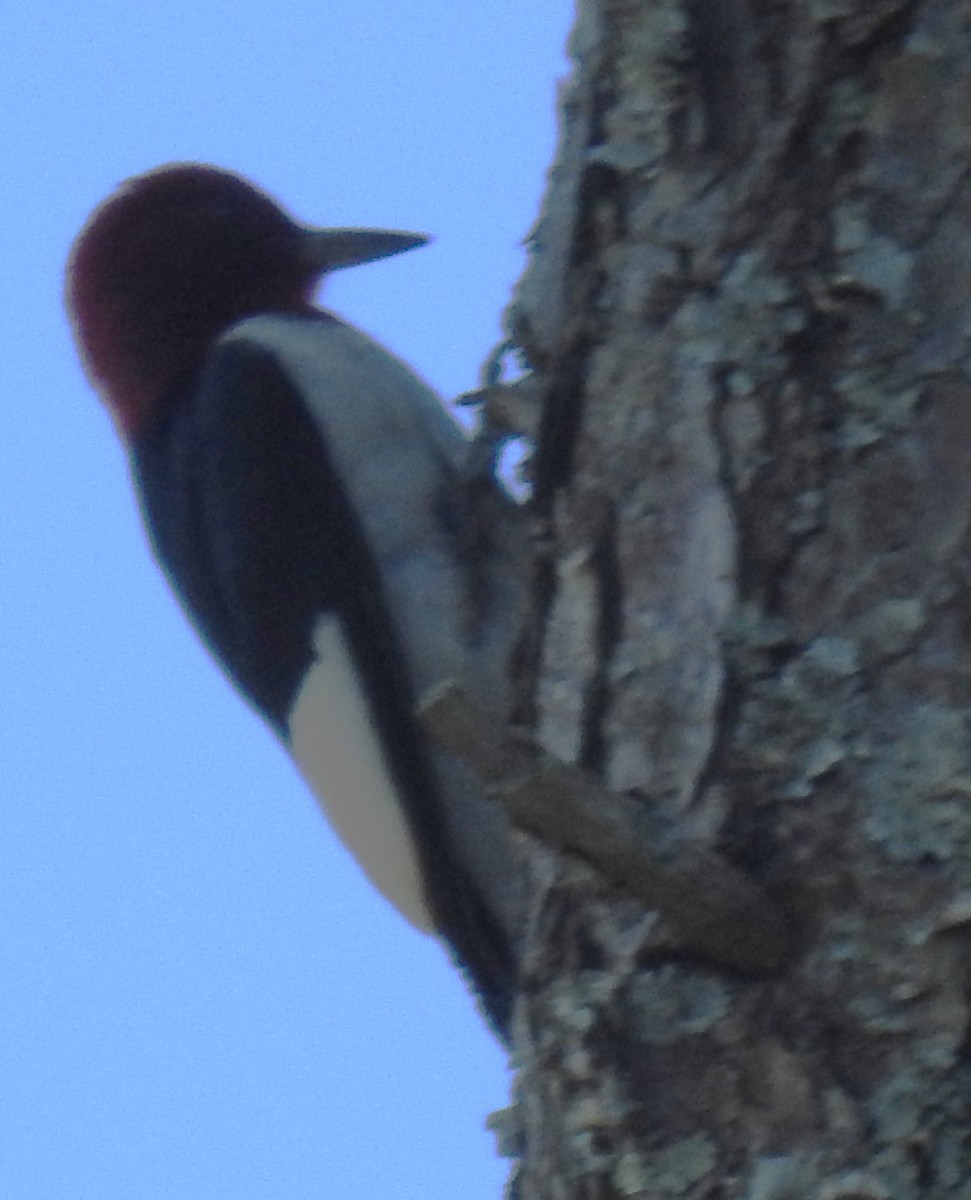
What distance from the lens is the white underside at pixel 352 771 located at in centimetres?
289

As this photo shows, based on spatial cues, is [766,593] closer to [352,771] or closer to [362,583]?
[362,583]

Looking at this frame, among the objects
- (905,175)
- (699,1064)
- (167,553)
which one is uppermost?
(167,553)

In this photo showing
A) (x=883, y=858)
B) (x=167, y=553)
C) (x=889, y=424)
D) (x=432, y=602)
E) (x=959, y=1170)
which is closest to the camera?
(x=959, y=1170)

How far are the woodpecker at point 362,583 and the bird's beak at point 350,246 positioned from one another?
0.40 metres

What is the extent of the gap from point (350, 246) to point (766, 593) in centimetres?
217

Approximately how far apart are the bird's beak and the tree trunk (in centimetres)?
172

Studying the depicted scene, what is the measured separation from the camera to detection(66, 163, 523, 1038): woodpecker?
112 inches

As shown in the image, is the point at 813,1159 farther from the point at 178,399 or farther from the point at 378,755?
the point at 178,399

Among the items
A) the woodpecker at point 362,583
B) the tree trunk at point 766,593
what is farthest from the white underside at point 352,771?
the tree trunk at point 766,593

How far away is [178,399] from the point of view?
3289mm

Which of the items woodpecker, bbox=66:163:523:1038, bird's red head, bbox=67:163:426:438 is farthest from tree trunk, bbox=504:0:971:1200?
bird's red head, bbox=67:163:426:438

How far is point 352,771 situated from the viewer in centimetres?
296

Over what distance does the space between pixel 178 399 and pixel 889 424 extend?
6.28ft

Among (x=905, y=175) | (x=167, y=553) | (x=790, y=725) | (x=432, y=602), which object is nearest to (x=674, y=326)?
(x=905, y=175)
